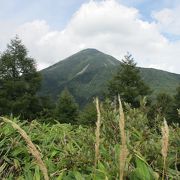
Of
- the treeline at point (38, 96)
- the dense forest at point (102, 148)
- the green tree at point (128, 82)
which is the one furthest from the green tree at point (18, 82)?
the dense forest at point (102, 148)

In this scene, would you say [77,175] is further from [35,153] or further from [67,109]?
[67,109]

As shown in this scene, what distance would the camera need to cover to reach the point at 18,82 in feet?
185

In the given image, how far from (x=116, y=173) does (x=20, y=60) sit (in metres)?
58.2

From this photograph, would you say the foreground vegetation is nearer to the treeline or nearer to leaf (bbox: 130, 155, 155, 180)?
leaf (bbox: 130, 155, 155, 180)

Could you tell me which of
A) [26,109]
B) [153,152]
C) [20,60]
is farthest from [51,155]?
[20,60]

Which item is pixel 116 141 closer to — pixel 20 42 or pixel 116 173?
pixel 116 173

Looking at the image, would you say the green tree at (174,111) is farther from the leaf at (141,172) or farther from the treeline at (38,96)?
the leaf at (141,172)

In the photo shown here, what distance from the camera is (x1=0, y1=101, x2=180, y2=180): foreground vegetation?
3.37 meters

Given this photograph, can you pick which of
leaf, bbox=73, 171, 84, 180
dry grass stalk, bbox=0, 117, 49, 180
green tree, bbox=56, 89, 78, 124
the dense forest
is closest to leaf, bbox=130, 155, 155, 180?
the dense forest

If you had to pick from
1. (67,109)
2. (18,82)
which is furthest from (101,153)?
(18,82)

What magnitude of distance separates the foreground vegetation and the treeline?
38.0m

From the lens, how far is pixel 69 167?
3.83 metres

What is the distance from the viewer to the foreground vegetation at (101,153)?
3.37 m

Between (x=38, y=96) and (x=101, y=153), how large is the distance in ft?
179
